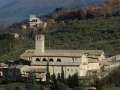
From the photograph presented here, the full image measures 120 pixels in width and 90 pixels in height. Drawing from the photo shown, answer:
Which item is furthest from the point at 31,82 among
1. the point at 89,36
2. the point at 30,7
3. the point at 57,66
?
the point at 30,7

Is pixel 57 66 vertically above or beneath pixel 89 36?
beneath

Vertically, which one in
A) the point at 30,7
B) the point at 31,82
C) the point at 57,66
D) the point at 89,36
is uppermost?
the point at 30,7

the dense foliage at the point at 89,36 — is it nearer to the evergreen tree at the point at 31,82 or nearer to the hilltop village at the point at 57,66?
the hilltop village at the point at 57,66

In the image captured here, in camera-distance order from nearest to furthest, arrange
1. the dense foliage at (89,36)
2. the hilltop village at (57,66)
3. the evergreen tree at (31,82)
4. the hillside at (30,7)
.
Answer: the evergreen tree at (31,82)
the hilltop village at (57,66)
the dense foliage at (89,36)
the hillside at (30,7)

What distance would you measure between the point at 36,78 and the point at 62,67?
7.13 ft

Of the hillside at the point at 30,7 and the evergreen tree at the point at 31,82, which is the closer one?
the evergreen tree at the point at 31,82

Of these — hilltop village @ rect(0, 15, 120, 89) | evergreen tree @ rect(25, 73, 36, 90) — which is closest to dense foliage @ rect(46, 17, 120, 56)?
hilltop village @ rect(0, 15, 120, 89)

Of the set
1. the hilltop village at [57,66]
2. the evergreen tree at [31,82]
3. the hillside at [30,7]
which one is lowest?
the evergreen tree at [31,82]

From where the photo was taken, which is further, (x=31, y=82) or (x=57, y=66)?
(x=57, y=66)

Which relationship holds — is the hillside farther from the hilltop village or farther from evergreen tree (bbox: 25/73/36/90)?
evergreen tree (bbox: 25/73/36/90)

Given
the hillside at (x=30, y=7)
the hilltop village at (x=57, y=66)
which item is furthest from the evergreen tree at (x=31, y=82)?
the hillside at (x=30, y=7)

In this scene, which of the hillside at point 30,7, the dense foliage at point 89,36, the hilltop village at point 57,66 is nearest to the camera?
the hilltop village at point 57,66

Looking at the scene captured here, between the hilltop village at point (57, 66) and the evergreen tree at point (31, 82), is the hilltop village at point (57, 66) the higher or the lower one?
the higher one

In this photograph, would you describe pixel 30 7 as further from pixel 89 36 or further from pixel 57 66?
pixel 57 66
